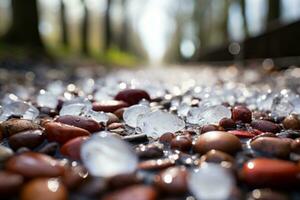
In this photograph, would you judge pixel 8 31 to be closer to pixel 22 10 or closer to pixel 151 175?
pixel 22 10

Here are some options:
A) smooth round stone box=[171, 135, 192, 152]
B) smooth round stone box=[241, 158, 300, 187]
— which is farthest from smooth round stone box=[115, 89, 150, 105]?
smooth round stone box=[241, 158, 300, 187]

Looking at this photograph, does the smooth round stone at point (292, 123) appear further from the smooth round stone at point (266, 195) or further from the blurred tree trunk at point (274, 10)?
the blurred tree trunk at point (274, 10)

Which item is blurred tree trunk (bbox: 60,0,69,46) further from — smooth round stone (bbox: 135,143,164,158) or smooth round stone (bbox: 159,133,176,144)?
smooth round stone (bbox: 135,143,164,158)

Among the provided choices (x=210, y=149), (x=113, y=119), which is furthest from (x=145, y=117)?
(x=210, y=149)

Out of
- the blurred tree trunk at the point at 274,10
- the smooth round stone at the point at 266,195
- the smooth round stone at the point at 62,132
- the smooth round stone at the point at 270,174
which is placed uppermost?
the blurred tree trunk at the point at 274,10

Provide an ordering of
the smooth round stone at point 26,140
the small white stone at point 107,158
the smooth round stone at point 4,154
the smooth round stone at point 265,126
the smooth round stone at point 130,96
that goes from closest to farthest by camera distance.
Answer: the small white stone at point 107,158 < the smooth round stone at point 4,154 < the smooth round stone at point 26,140 < the smooth round stone at point 265,126 < the smooth round stone at point 130,96

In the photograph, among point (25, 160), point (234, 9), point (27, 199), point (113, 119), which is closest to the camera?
point (27, 199)

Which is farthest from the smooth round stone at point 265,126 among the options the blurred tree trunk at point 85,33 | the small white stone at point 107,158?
the blurred tree trunk at point 85,33
